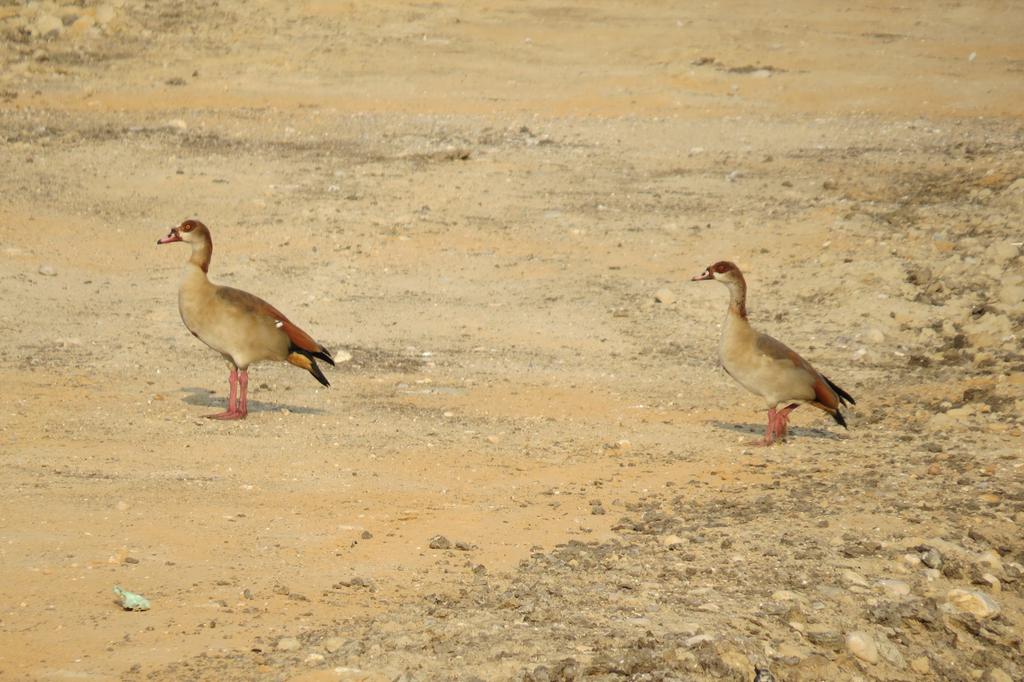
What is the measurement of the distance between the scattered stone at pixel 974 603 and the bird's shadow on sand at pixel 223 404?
4.79 metres

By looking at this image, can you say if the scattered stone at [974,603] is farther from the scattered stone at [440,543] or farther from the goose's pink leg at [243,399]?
the goose's pink leg at [243,399]

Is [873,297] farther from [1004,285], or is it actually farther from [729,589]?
[729,589]

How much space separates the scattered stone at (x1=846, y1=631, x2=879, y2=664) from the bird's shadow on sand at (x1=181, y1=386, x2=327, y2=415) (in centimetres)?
480

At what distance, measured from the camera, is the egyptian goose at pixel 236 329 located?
34.7ft

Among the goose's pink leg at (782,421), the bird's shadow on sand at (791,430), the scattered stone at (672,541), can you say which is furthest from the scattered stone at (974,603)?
the bird's shadow on sand at (791,430)

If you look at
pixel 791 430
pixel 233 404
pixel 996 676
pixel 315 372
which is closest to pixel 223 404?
pixel 233 404

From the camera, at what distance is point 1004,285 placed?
13.8 meters

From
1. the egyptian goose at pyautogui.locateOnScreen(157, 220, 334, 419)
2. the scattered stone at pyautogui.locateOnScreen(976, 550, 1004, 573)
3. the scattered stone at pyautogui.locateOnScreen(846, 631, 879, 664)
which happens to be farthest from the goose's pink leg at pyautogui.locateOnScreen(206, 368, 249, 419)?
the scattered stone at pyautogui.locateOnScreen(976, 550, 1004, 573)

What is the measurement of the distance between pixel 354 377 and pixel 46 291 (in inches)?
148

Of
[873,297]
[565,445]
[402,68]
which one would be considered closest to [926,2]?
[402,68]

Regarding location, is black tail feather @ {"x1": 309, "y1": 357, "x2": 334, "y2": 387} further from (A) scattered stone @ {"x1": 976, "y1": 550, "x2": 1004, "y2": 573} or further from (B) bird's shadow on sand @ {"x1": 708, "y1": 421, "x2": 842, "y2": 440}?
(A) scattered stone @ {"x1": 976, "y1": 550, "x2": 1004, "y2": 573}

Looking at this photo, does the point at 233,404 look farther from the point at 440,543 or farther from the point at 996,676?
the point at 996,676

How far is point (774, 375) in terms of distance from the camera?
404 inches

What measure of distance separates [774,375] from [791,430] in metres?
0.79
